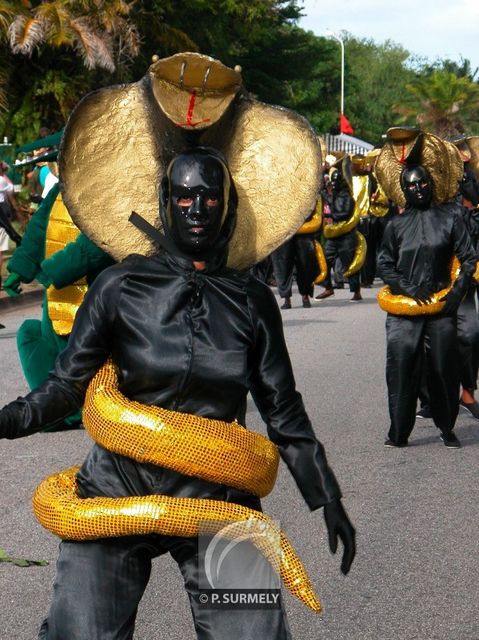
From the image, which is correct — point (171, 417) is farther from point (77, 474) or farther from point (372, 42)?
point (372, 42)

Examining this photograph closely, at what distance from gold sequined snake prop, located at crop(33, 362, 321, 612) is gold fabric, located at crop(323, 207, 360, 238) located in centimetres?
1720

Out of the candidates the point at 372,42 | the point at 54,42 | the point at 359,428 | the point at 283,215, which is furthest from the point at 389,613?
the point at 372,42

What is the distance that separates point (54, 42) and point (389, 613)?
72.1ft

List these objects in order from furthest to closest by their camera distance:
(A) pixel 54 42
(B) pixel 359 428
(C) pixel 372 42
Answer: (C) pixel 372 42 → (A) pixel 54 42 → (B) pixel 359 428

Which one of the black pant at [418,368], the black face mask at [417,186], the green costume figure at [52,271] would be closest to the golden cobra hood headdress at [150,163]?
the green costume figure at [52,271]

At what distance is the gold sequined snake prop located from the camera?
10.4 feet

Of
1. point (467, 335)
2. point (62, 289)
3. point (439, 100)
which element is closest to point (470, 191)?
point (467, 335)

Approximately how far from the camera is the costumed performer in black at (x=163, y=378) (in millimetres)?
3166

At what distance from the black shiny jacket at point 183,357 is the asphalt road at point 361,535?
1.64 m

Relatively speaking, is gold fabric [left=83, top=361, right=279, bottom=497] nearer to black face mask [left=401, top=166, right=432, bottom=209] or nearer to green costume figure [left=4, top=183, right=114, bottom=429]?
green costume figure [left=4, top=183, right=114, bottom=429]

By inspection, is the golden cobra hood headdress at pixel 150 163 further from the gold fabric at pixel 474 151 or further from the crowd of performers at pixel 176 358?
the gold fabric at pixel 474 151

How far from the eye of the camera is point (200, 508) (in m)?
3.19

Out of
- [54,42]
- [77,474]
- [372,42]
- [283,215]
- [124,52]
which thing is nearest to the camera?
[77,474]

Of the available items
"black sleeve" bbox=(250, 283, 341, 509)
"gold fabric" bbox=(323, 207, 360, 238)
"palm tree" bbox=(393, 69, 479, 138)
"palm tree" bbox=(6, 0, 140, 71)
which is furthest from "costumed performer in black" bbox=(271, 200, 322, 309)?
"palm tree" bbox=(393, 69, 479, 138)
